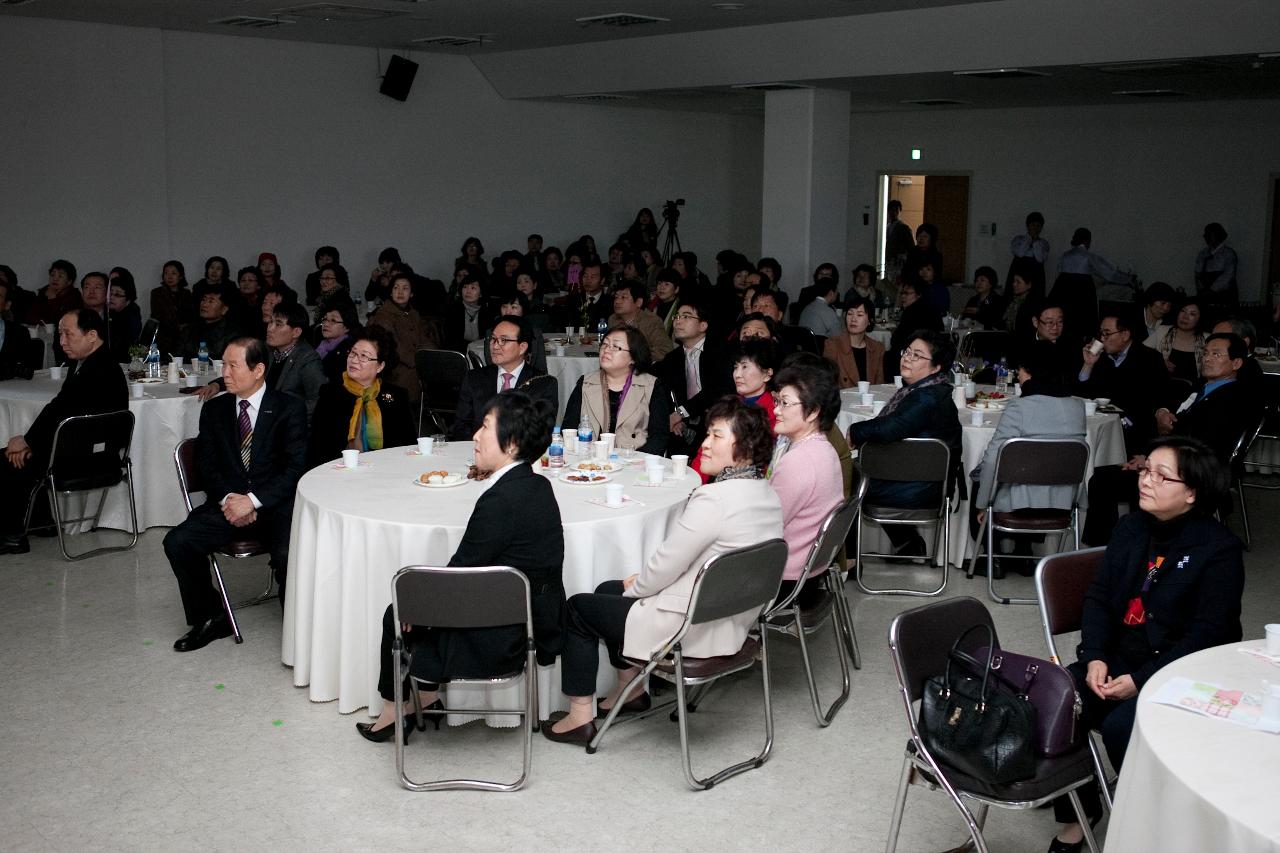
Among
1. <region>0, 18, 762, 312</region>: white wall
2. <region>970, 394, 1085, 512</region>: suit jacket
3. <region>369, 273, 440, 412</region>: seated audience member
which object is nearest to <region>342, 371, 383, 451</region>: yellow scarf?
<region>970, 394, 1085, 512</region>: suit jacket

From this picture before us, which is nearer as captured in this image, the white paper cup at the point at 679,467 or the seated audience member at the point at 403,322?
the white paper cup at the point at 679,467

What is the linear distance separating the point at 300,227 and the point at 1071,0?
309 inches

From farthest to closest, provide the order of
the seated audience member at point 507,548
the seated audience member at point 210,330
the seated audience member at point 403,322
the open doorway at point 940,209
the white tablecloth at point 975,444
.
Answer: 1. the open doorway at point 940,209
2. the seated audience member at point 403,322
3. the seated audience member at point 210,330
4. the white tablecloth at point 975,444
5. the seated audience member at point 507,548

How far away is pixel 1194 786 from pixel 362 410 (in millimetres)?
4103

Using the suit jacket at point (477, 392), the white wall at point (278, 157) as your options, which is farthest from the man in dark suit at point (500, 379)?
the white wall at point (278, 157)

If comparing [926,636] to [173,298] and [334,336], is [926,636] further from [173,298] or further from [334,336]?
[173,298]

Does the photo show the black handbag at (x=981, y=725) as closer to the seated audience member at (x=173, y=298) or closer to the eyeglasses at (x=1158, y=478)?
the eyeglasses at (x=1158, y=478)

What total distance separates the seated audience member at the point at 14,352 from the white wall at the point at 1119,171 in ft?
40.3

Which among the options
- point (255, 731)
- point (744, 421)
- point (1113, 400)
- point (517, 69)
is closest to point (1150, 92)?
point (517, 69)

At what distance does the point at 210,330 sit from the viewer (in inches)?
331

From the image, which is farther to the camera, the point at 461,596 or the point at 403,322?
the point at 403,322

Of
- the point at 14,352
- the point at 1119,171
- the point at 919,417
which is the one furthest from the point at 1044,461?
the point at 1119,171

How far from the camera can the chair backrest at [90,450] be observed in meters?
5.91

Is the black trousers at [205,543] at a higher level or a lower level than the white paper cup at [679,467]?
lower
